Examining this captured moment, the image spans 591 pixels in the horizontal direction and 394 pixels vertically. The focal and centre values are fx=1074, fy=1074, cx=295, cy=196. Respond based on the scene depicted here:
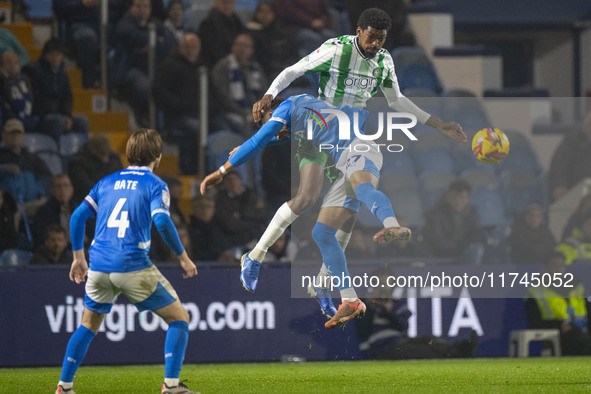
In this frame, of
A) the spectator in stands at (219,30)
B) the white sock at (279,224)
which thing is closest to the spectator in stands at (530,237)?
the white sock at (279,224)


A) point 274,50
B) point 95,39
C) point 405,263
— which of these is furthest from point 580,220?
point 95,39

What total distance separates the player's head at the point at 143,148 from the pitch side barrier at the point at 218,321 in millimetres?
3808

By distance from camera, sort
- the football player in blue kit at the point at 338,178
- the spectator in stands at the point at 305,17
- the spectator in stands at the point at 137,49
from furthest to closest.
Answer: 1. the spectator in stands at the point at 305,17
2. the spectator in stands at the point at 137,49
3. the football player in blue kit at the point at 338,178

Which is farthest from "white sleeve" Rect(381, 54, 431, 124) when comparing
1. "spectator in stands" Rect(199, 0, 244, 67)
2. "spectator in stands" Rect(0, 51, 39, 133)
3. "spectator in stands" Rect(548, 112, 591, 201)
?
"spectator in stands" Rect(0, 51, 39, 133)

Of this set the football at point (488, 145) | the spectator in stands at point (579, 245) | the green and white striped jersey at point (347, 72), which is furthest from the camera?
the spectator in stands at point (579, 245)

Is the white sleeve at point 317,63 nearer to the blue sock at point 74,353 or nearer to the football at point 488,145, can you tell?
the football at point 488,145

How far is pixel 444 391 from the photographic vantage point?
25.0 feet

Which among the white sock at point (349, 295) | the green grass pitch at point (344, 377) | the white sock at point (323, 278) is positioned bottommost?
the green grass pitch at point (344, 377)

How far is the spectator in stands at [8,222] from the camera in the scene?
10.7 metres

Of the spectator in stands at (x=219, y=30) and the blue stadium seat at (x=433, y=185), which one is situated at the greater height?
the spectator in stands at (x=219, y=30)

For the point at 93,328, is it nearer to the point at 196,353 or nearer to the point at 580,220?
the point at 196,353

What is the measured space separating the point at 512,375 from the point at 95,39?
6.69m

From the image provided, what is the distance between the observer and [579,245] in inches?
447

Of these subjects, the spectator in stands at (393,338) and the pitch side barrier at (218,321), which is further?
the spectator in stands at (393,338)
